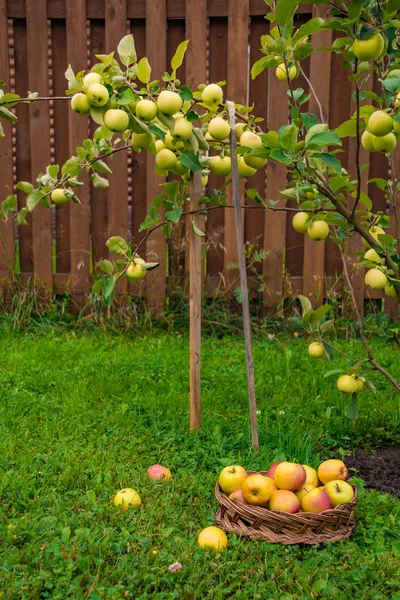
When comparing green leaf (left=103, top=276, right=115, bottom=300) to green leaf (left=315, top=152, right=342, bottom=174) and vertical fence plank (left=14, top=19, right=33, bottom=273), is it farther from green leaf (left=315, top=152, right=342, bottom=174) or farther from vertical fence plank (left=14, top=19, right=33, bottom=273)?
vertical fence plank (left=14, top=19, right=33, bottom=273)

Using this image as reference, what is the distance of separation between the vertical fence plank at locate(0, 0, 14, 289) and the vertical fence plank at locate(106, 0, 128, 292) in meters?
0.65

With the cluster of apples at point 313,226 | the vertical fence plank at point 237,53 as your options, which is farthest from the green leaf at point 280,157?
the vertical fence plank at point 237,53

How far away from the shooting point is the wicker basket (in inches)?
76.7

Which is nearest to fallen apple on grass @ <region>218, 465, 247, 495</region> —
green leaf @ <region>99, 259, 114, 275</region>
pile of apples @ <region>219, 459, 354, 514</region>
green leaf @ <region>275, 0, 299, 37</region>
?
pile of apples @ <region>219, 459, 354, 514</region>

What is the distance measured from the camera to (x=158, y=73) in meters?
4.14

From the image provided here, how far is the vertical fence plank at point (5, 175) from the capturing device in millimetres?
4293

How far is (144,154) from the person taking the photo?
433 cm

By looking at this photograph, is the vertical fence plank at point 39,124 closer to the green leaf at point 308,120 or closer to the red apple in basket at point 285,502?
the green leaf at point 308,120

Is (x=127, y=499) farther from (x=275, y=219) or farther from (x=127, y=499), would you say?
(x=275, y=219)

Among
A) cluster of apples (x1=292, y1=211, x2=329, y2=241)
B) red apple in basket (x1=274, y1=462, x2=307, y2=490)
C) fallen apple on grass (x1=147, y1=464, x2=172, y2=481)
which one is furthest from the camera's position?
fallen apple on grass (x1=147, y1=464, x2=172, y2=481)

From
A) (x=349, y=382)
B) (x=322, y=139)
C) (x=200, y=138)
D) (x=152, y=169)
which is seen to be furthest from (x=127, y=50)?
(x=152, y=169)

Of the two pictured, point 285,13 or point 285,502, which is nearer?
point 285,13

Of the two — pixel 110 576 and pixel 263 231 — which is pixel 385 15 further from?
pixel 263 231

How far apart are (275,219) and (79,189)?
4.24ft
